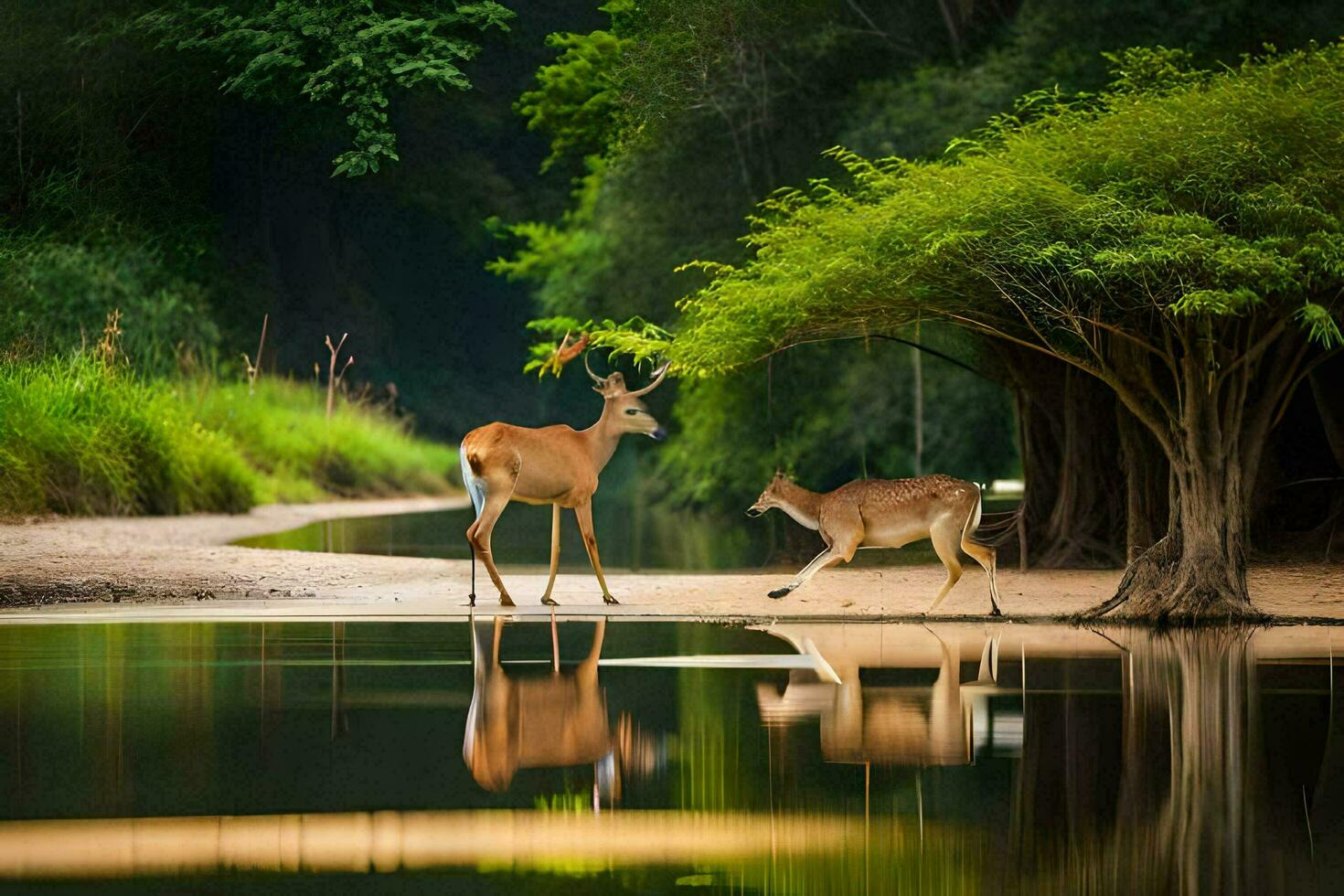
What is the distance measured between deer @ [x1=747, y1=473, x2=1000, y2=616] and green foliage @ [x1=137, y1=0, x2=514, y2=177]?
49.8 feet

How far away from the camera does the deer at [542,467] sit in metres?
16.8

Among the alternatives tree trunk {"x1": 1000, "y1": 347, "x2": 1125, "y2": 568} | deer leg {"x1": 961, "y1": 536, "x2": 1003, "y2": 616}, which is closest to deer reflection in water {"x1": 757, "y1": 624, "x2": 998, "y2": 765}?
deer leg {"x1": 961, "y1": 536, "x2": 1003, "y2": 616}

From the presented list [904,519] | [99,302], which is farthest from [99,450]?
[904,519]

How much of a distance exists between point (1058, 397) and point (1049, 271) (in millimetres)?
7584

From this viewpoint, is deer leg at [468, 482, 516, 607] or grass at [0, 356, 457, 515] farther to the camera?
grass at [0, 356, 457, 515]

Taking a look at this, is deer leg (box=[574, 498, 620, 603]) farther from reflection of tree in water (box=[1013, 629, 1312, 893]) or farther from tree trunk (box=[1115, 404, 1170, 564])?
reflection of tree in water (box=[1013, 629, 1312, 893])

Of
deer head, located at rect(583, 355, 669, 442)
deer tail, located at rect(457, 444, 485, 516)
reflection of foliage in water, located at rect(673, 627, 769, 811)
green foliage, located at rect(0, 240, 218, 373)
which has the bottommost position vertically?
Answer: reflection of foliage in water, located at rect(673, 627, 769, 811)

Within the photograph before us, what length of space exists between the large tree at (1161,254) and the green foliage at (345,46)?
14674 mm

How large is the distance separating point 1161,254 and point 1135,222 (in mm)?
612

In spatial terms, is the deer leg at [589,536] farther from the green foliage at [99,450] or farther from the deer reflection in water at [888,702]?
the green foliage at [99,450]

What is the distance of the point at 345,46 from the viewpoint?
31453 mm

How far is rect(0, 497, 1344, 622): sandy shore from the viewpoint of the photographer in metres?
17.1

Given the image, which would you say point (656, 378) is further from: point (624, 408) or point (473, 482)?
point (473, 482)

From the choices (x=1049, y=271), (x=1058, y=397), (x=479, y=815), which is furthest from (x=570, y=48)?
(x=479, y=815)
